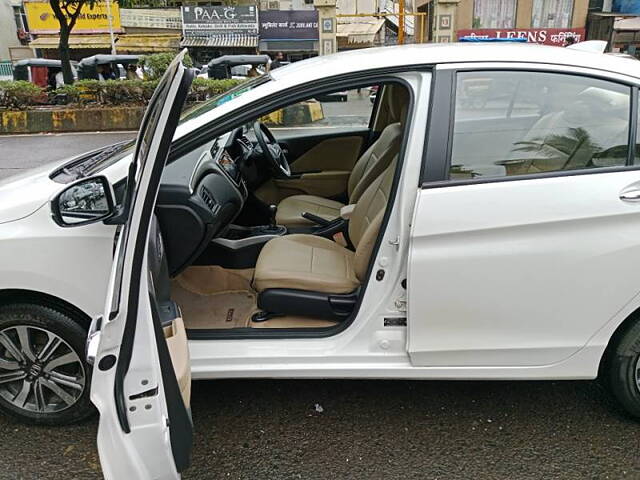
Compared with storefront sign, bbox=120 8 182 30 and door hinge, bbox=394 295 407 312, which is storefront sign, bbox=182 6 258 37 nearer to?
storefront sign, bbox=120 8 182 30

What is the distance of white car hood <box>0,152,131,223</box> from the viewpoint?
2.07 m

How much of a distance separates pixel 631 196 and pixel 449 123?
735 mm

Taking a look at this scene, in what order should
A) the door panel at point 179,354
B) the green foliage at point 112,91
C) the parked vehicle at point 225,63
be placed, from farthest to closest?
1. the parked vehicle at point 225,63
2. the green foliage at point 112,91
3. the door panel at point 179,354

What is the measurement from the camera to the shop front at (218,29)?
28078 mm

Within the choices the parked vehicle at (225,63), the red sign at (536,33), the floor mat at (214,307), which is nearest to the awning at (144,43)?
the parked vehicle at (225,63)

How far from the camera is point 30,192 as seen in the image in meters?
2.16

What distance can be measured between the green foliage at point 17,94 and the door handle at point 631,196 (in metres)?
12.5

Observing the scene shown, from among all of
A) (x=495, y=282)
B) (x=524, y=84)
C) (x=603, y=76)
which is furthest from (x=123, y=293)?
(x=603, y=76)

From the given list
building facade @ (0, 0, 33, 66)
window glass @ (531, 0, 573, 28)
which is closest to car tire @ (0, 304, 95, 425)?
window glass @ (531, 0, 573, 28)

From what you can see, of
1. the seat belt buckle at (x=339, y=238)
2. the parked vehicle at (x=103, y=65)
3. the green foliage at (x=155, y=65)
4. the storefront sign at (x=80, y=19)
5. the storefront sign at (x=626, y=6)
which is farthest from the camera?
the storefront sign at (x=80, y=19)

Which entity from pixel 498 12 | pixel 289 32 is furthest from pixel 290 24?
pixel 498 12

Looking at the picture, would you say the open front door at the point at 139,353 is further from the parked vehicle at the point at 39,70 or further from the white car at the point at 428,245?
the parked vehicle at the point at 39,70

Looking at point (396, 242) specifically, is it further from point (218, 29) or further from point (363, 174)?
point (218, 29)

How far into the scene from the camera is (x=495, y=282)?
2025 millimetres
